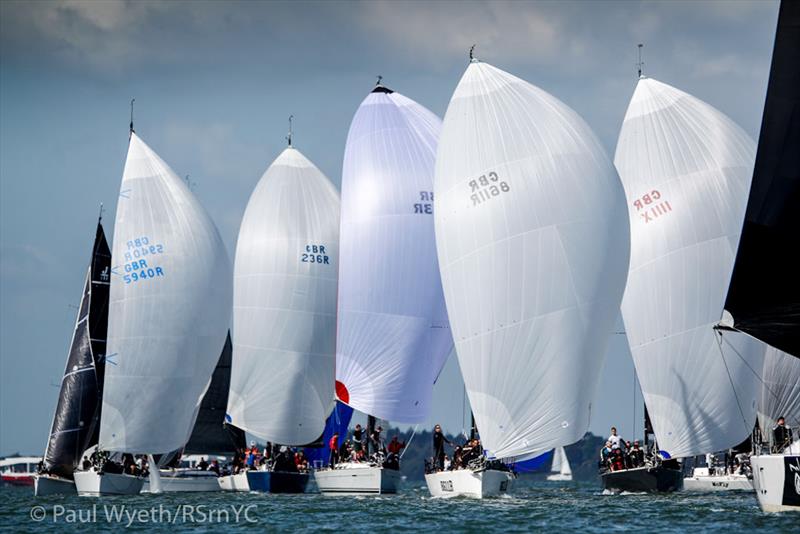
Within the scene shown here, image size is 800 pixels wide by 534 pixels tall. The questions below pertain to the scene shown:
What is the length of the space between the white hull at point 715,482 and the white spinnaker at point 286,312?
1304 cm

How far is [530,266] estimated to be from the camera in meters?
35.1

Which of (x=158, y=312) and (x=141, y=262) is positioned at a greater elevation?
(x=141, y=262)

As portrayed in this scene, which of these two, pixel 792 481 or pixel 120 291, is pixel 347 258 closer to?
pixel 120 291

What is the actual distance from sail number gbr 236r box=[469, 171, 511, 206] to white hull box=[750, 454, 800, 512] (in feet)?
32.9

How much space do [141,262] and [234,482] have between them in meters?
9.55

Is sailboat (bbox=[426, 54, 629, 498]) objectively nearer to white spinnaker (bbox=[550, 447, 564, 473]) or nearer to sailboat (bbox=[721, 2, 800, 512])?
sailboat (bbox=[721, 2, 800, 512])

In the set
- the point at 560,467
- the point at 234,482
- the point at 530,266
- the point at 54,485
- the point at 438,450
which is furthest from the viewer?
the point at 560,467

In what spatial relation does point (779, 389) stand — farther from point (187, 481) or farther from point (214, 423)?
point (214, 423)

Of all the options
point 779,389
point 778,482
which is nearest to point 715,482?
point 779,389

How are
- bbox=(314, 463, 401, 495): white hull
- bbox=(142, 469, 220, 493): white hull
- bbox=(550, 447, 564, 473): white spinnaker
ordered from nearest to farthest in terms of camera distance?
bbox=(314, 463, 401, 495): white hull
bbox=(142, 469, 220, 493): white hull
bbox=(550, 447, 564, 473): white spinnaker

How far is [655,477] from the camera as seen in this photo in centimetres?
4216

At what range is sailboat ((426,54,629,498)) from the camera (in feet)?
115

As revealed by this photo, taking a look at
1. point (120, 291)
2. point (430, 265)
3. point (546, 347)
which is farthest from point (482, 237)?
point (120, 291)

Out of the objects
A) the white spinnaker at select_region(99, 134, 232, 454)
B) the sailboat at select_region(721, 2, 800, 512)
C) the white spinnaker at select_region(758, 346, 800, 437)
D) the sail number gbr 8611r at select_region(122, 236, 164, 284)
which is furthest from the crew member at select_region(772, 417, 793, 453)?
the sail number gbr 8611r at select_region(122, 236, 164, 284)
